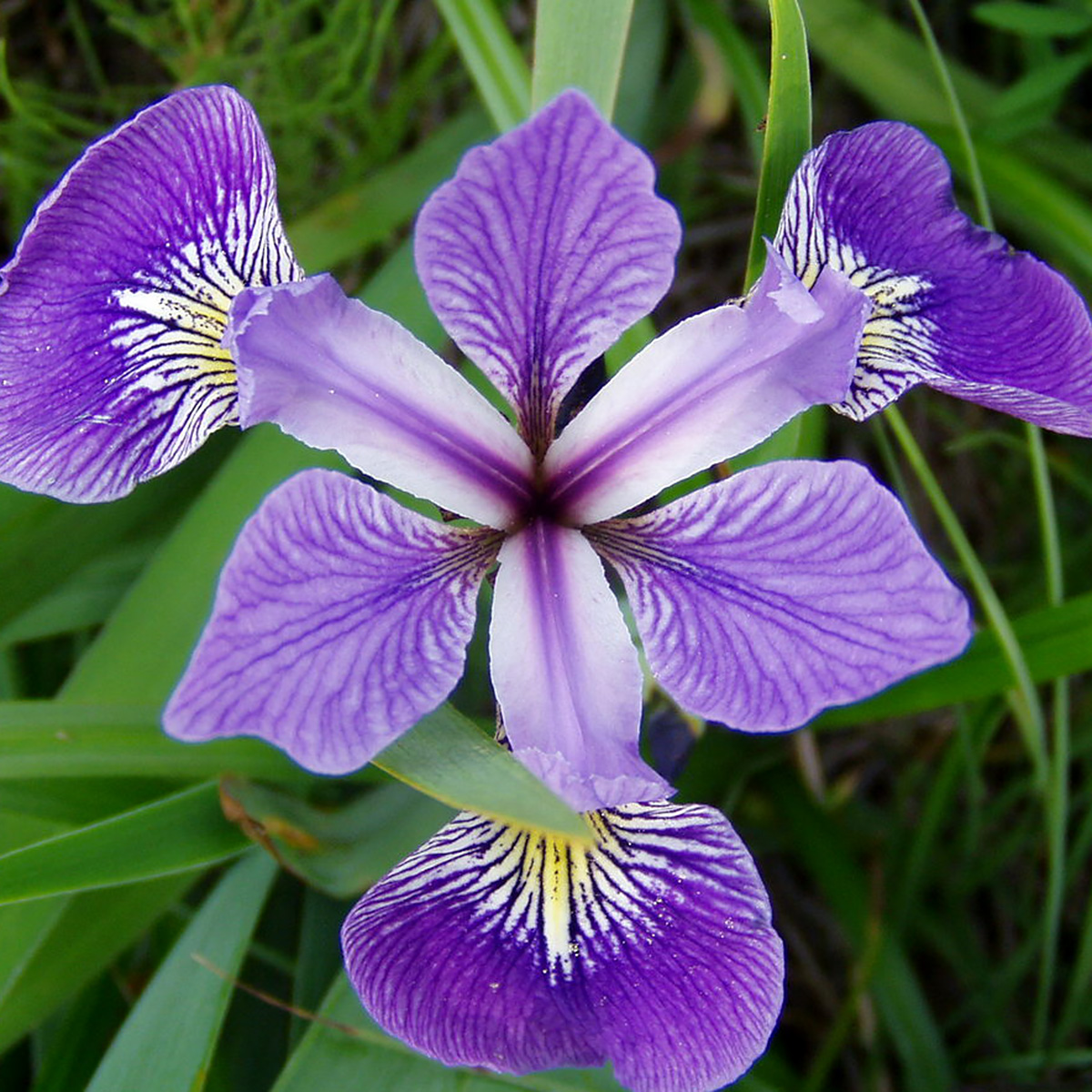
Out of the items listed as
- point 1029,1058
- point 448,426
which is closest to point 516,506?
point 448,426

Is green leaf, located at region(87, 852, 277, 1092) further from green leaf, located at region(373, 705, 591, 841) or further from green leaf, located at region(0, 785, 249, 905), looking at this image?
green leaf, located at region(373, 705, 591, 841)

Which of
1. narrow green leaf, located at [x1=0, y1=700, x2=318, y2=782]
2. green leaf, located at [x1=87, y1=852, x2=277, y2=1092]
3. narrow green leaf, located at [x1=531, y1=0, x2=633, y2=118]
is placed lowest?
green leaf, located at [x1=87, y1=852, x2=277, y2=1092]

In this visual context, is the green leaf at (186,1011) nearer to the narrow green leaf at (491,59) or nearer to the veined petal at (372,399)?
the veined petal at (372,399)

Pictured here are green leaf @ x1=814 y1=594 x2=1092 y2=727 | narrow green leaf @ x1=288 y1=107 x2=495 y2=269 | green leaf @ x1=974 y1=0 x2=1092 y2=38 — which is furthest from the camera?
narrow green leaf @ x1=288 y1=107 x2=495 y2=269

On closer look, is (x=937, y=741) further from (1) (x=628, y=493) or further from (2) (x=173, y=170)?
(2) (x=173, y=170)

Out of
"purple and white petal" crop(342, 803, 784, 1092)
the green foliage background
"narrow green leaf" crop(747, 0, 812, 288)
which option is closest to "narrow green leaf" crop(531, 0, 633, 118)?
the green foliage background

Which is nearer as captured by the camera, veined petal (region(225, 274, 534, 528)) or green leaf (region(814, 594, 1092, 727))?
veined petal (region(225, 274, 534, 528))
